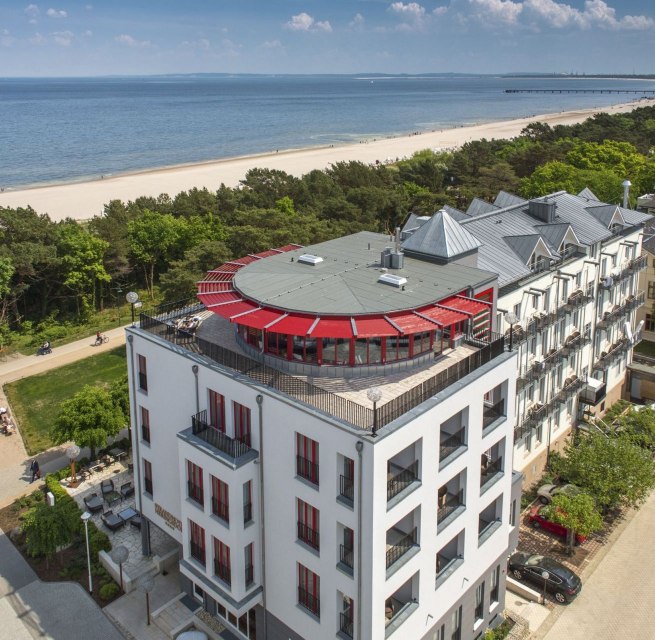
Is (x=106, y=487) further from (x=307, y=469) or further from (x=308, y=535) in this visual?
(x=307, y=469)

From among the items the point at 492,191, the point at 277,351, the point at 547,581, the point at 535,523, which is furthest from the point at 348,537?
the point at 492,191

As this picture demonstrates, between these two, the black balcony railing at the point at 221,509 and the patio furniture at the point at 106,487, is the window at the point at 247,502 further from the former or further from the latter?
the patio furniture at the point at 106,487

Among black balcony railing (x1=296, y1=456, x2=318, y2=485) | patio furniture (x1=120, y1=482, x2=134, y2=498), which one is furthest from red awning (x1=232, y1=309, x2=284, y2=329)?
patio furniture (x1=120, y1=482, x2=134, y2=498)

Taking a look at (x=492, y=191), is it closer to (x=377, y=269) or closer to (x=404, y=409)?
(x=377, y=269)

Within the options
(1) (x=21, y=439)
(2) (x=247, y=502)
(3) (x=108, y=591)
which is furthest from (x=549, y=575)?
(1) (x=21, y=439)

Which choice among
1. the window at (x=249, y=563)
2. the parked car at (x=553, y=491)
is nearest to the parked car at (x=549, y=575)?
the parked car at (x=553, y=491)
